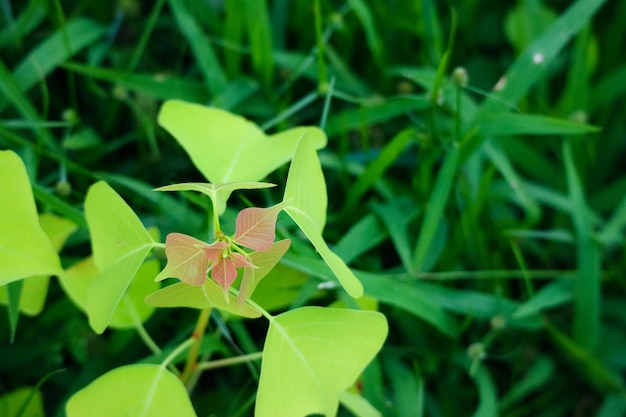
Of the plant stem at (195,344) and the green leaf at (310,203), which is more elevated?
the green leaf at (310,203)

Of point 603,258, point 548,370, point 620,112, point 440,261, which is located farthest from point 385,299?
point 620,112

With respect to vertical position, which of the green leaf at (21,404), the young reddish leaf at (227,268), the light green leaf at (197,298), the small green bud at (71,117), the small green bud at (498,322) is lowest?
the green leaf at (21,404)

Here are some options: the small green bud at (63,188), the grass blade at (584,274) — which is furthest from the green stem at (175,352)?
the grass blade at (584,274)

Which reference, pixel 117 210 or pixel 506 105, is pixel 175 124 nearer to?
pixel 117 210

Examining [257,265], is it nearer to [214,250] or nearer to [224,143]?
[214,250]

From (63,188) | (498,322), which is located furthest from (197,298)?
(498,322)

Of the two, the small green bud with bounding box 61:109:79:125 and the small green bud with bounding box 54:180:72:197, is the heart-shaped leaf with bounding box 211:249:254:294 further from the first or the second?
the small green bud with bounding box 61:109:79:125

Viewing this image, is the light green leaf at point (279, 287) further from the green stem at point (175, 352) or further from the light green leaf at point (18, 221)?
the light green leaf at point (18, 221)

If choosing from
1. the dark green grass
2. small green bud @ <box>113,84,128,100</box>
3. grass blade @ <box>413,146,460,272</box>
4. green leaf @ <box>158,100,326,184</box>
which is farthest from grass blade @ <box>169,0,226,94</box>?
grass blade @ <box>413,146,460,272</box>
